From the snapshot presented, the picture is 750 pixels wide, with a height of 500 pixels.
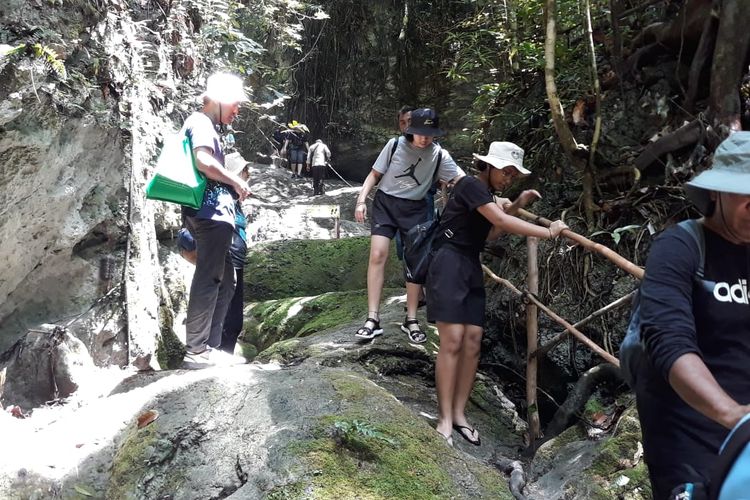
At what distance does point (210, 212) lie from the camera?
4.27m

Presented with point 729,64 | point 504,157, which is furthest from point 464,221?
point 729,64

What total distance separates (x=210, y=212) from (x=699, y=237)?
3139 mm

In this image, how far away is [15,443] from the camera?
3717 millimetres

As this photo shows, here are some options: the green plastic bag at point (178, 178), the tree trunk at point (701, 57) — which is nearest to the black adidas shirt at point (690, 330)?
the green plastic bag at point (178, 178)

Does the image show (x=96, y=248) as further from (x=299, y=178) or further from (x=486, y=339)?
(x=299, y=178)

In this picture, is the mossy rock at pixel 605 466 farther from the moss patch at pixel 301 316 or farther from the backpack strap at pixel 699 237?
the moss patch at pixel 301 316

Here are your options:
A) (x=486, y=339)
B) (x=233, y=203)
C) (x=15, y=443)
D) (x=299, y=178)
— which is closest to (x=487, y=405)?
(x=486, y=339)

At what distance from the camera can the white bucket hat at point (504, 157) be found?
3697 millimetres

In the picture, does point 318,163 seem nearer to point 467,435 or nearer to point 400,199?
point 400,199

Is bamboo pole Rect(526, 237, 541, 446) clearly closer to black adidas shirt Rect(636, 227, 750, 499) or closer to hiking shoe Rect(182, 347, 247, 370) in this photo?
hiking shoe Rect(182, 347, 247, 370)

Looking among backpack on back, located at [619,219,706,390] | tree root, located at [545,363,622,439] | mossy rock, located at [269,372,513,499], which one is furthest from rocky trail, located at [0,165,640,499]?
backpack on back, located at [619,219,706,390]

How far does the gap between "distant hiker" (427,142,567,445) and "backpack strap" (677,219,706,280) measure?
188 cm

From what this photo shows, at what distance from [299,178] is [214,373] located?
47.4 feet

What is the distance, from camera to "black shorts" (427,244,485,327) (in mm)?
3818
